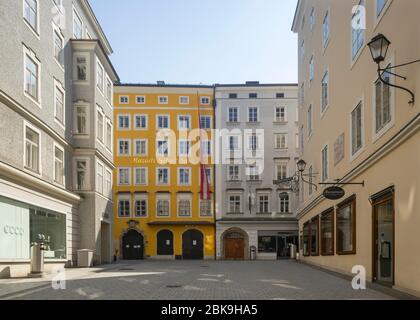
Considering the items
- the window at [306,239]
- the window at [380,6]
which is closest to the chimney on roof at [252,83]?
the window at [306,239]

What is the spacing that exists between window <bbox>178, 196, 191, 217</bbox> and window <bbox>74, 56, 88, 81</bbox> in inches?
915

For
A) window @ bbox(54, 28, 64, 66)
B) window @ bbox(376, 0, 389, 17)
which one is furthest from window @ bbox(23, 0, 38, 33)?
window @ bbox(376, 0, 389, 17)

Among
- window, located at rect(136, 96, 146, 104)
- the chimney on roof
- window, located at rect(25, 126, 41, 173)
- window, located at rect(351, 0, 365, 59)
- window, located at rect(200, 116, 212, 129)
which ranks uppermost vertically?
the chimney on roof

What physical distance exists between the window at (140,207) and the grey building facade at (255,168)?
24.1ft

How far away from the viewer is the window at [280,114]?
51844 millimetres

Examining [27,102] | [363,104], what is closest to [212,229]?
[27,102]

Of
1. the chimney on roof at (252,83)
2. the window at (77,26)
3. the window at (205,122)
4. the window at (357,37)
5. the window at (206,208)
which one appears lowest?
the window at (206,208)

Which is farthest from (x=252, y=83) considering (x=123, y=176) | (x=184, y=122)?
(x=123, y=176)

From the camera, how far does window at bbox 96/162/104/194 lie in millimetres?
30711

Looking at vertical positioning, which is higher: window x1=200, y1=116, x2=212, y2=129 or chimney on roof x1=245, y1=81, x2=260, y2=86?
chimney on roof x1=245, y1=81, x2=260, y2=86

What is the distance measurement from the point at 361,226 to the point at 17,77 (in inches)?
564

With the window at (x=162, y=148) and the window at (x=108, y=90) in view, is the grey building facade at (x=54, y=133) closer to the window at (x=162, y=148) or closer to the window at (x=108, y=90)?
the window at (x=108, y=90)

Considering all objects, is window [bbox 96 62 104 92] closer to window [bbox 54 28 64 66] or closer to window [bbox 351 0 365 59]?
window [bbox 54 28 64 66]
